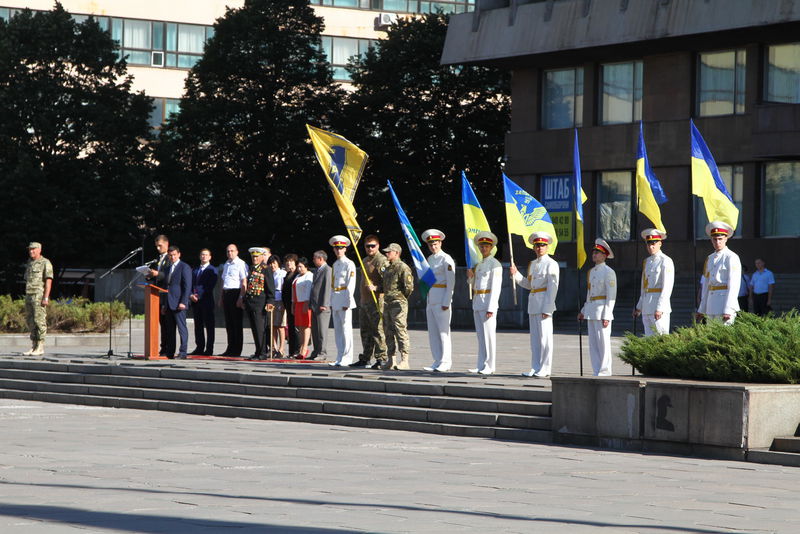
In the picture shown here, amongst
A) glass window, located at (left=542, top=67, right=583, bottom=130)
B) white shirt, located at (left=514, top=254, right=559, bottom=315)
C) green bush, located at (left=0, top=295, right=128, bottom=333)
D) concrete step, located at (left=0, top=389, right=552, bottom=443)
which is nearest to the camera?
concrete step, located at (left=0, top=389, right=552, bottom=443)

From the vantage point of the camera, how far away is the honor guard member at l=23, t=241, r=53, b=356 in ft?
76.7

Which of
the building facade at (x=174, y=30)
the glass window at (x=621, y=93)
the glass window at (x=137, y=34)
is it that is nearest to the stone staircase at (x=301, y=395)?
the glass window at (x=621, y=93)

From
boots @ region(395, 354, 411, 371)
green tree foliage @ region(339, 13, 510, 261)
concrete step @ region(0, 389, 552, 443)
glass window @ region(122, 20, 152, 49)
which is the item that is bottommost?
concrete step @ region(0, 389, 552, 443)

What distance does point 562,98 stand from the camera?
153 feet

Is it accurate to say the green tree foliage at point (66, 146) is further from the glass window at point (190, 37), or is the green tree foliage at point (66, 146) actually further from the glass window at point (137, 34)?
the glass window at point (190, 37)

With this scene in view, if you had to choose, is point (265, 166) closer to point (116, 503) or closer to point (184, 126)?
point (184, 126)

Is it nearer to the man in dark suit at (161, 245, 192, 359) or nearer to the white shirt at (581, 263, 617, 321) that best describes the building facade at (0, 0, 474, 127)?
the man in dark suit at (161, 245, 192, 359)

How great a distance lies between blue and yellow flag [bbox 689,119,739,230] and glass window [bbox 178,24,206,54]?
52.4 m

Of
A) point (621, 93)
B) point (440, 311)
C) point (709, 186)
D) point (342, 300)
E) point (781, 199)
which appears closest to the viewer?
point (709, 186)

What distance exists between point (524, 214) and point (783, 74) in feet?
80.7

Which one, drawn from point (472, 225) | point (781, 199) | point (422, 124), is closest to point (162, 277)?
point (472, 225)

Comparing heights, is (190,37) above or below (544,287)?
above

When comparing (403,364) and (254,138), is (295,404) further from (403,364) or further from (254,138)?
(254,138)

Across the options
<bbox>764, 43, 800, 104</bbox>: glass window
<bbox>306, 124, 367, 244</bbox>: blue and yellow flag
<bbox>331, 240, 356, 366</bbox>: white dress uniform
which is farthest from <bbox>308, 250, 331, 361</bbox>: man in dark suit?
<bbox>764, 43, 800, 104</bbox>: glass window
